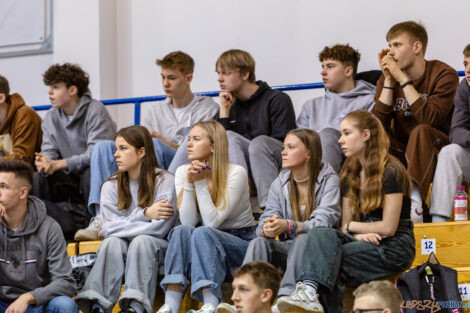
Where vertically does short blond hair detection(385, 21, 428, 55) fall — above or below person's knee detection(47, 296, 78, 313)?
above

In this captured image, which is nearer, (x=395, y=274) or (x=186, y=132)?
(x=395, y=274)

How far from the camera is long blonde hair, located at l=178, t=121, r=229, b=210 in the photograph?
4.00 m

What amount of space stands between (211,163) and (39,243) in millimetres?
950

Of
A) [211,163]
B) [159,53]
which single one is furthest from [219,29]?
[211,163]

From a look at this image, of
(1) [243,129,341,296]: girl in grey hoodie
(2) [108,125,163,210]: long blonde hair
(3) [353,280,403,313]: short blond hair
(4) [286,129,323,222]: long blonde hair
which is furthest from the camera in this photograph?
(2) [108,125,163,210]: long blonde hair

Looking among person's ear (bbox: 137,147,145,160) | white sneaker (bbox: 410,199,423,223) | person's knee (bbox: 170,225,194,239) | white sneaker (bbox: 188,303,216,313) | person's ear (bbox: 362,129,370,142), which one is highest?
person's ear (bbox: 362,129,370,142)

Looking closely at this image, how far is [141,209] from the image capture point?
13.7 feet

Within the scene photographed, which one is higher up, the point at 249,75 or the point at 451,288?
the point at 249,75

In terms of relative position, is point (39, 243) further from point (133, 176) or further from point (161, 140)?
point (161, 140)

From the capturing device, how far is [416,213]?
4133 millimetres

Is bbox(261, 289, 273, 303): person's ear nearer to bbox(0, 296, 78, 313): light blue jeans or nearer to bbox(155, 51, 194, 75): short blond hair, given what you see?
bbox(0, 296, 78, 313): light blue jeans

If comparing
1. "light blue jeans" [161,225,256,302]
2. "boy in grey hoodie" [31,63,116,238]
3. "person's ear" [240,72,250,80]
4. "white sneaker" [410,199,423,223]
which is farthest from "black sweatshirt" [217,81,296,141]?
"light blue jeans" [161,225,256,302]

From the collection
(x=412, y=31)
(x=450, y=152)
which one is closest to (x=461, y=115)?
(x=450, y=152)

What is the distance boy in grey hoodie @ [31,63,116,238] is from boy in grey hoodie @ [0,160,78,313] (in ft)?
3.49
